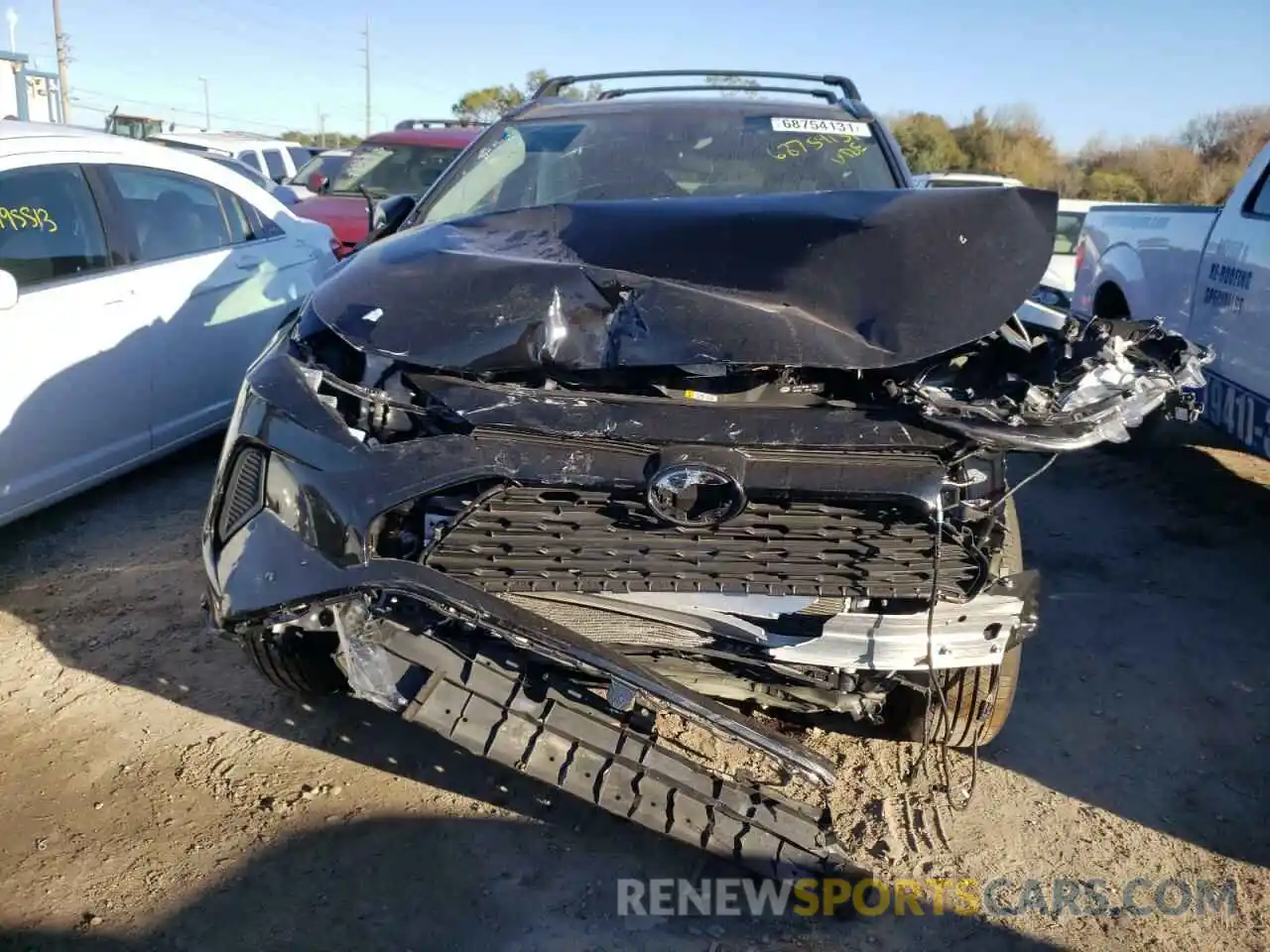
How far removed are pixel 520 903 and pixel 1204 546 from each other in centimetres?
382

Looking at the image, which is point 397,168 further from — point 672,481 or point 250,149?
point 672,481

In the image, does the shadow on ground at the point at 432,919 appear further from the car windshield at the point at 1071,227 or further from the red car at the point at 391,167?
the car windshield at the point at 1071,227

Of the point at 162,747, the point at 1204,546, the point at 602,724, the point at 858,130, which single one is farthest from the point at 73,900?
the point at 1204,546

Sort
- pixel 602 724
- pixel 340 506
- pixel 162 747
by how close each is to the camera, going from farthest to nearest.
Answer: pixel 162 747 → pixel 602 724 → pixel 340 506

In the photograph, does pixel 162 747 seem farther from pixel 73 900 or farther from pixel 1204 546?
pixel 1204 546

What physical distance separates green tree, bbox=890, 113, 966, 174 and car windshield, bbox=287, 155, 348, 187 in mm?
19846

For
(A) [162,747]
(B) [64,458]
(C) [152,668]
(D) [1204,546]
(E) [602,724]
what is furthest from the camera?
(D) [1204,546]

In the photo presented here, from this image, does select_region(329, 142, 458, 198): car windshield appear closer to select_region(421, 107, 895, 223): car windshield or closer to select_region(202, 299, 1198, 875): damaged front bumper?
select_region(421, 107, 895, 223): car windshield

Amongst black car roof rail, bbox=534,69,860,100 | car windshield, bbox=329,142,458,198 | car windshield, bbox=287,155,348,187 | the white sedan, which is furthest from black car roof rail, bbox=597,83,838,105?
car windshield, bbox=287,155,348,187

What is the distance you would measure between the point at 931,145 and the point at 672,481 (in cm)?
3191

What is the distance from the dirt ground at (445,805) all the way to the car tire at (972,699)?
18 centimetres

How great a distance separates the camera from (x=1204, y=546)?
4.83 meters

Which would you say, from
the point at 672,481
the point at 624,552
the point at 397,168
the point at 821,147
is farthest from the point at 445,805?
the point at 397,168

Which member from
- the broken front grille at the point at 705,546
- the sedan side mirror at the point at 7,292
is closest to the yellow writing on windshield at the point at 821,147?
the broken front grille at the point at 705,546
